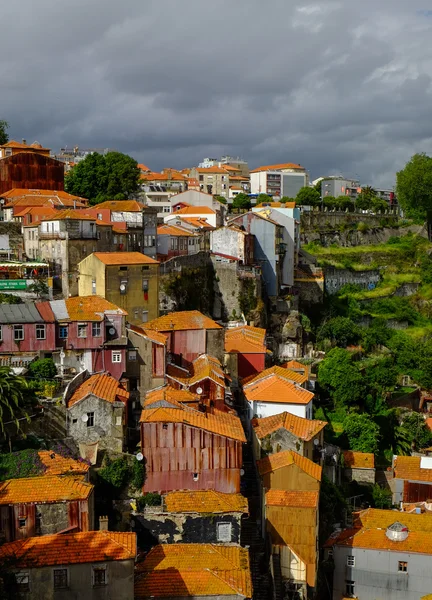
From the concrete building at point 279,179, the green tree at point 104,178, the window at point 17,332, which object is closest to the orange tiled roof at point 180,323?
the window at point 17,332

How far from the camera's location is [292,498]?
30.4 m

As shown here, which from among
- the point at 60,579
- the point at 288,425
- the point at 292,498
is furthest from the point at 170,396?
the point at 60,579

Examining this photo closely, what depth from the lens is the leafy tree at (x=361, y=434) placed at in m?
44.4

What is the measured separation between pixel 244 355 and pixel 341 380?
8.68m

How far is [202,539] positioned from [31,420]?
8754 millimetres

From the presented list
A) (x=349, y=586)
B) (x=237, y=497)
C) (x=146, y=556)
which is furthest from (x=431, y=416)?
(x=146, y=556)

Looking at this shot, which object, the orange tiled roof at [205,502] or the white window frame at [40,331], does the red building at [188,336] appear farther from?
the orange tiled roof at [205,502]

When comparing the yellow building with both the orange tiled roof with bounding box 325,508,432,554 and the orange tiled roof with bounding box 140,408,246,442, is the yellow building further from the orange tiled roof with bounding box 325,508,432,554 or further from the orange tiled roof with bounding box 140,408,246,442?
the orange tiled roof with bounding box 325,508,432,554

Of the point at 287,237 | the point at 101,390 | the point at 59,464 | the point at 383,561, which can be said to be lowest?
the point at 383,561

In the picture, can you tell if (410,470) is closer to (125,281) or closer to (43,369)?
(125,281)

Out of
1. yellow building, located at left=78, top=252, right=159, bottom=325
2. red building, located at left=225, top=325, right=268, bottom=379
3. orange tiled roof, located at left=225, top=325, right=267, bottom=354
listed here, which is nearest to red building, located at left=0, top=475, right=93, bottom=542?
yellow building, located at left=78, top=252, right=159, bottom=325

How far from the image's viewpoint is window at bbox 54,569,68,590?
21.8 m

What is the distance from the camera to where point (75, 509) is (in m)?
25.0

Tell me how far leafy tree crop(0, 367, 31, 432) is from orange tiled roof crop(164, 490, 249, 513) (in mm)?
A: 6908
